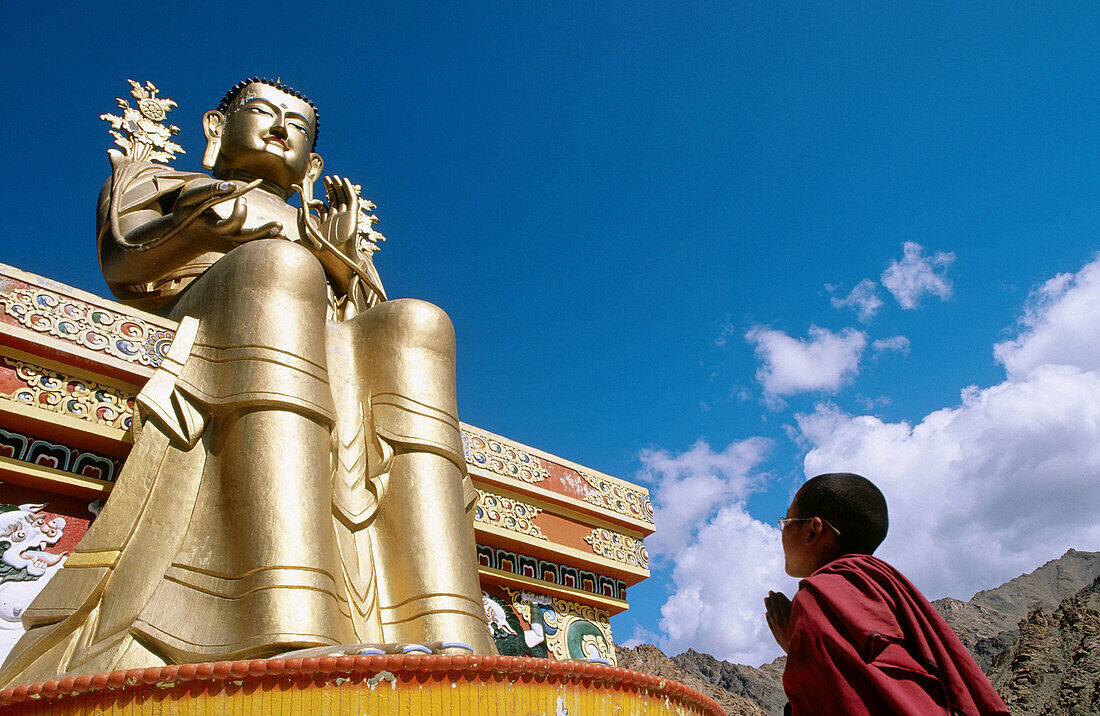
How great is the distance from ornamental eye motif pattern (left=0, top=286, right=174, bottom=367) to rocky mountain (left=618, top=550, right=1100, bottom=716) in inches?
196

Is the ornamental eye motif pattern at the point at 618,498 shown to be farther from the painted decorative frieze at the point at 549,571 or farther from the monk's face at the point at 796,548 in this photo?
the monk's face at the point at 796,548

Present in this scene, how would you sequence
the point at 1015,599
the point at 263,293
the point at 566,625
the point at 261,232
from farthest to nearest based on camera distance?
the point at 1015,599
the point at 566,625
the point at 261,232
the point at 263,293

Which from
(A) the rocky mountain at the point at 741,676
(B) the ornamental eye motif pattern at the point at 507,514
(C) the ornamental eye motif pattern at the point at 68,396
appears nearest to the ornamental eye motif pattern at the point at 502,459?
(B) the ornamental eye motif pattern at the point at 507,514

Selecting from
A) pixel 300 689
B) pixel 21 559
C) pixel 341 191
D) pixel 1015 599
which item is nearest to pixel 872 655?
pixel 300 689

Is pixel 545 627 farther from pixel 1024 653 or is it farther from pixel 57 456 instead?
pixel 1024 653

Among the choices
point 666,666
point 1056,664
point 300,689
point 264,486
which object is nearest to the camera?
point 300,689

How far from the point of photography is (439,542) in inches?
119

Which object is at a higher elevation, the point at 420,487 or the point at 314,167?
the point at 314,167

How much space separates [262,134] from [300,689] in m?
3.62

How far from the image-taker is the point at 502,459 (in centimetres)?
472

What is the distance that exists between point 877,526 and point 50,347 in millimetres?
3050

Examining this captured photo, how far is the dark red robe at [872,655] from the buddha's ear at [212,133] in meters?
4.29

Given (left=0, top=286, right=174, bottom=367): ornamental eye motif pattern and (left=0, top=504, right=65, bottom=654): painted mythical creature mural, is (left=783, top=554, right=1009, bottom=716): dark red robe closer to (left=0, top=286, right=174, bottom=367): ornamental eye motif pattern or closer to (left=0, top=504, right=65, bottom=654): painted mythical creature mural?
(left=0, top=504, right=65, bottom=654): painted mythical creature mural

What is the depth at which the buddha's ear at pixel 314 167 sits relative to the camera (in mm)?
5297
